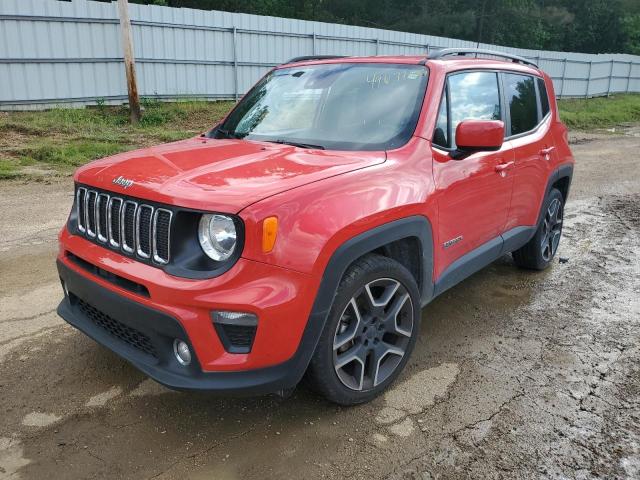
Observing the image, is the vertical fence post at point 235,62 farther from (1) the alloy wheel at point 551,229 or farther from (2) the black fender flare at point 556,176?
(1) the alloy wheel at point 551,229

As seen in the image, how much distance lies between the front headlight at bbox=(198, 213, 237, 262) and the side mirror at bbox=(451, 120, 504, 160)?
1.55 m

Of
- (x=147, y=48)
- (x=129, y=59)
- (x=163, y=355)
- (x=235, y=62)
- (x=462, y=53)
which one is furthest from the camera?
(x=235, y=62)

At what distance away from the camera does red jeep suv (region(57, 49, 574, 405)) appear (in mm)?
2350

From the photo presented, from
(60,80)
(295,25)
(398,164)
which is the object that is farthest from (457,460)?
(295,25)

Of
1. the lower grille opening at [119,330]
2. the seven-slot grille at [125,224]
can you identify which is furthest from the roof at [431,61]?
the lower grille opening at [119,330]

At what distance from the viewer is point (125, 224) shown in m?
2.61

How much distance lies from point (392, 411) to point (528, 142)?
2510 millimetres

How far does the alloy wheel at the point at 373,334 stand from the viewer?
9.14 feet

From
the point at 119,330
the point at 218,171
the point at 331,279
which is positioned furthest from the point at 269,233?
the point at 119,330

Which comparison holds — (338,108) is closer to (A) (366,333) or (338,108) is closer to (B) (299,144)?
(B) (299,144)

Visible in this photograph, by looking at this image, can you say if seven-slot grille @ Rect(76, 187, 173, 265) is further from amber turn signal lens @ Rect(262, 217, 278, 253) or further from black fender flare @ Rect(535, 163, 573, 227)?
black fender flare @ Rect(535, 163, 573, 227)

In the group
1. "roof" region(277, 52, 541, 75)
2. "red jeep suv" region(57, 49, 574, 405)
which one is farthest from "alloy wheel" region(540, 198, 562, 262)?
"roof" region(277, 52, 541, 75)

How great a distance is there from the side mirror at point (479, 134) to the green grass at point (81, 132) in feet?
23.5

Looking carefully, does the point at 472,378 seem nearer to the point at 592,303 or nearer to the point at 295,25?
the point at 592,303
